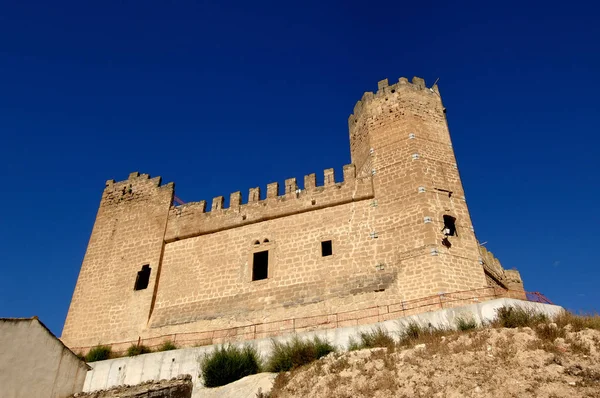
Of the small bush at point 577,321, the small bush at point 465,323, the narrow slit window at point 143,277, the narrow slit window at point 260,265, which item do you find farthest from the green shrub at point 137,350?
the small bush at point 577,321

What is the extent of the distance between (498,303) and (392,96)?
8475 millimetres

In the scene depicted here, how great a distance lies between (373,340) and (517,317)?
3.06 m

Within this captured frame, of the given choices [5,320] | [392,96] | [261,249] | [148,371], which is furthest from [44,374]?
Answer: [392,96]

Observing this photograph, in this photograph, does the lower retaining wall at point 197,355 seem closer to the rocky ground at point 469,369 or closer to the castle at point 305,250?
the rocky ground at point 469,369

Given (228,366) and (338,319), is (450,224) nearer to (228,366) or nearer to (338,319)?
(338,319)

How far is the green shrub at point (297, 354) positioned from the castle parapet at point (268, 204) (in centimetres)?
567

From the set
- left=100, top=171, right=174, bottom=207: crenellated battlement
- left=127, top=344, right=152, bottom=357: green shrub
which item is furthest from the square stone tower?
left=100, top=171, right=174, bottom=207: crenellated battlement

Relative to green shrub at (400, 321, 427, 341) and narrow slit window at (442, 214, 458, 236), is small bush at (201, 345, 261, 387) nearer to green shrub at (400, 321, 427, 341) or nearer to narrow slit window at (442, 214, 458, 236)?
green shrub at (400, 321, 427, 341)

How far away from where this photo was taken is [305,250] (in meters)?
15.6

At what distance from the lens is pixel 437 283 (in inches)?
505

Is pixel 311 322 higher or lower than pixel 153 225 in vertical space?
lower

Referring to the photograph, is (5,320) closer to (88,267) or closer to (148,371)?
(148,371)

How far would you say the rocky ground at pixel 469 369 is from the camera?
823cm

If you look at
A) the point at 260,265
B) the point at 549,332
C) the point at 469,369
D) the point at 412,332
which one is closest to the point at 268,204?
the point at 260,265
